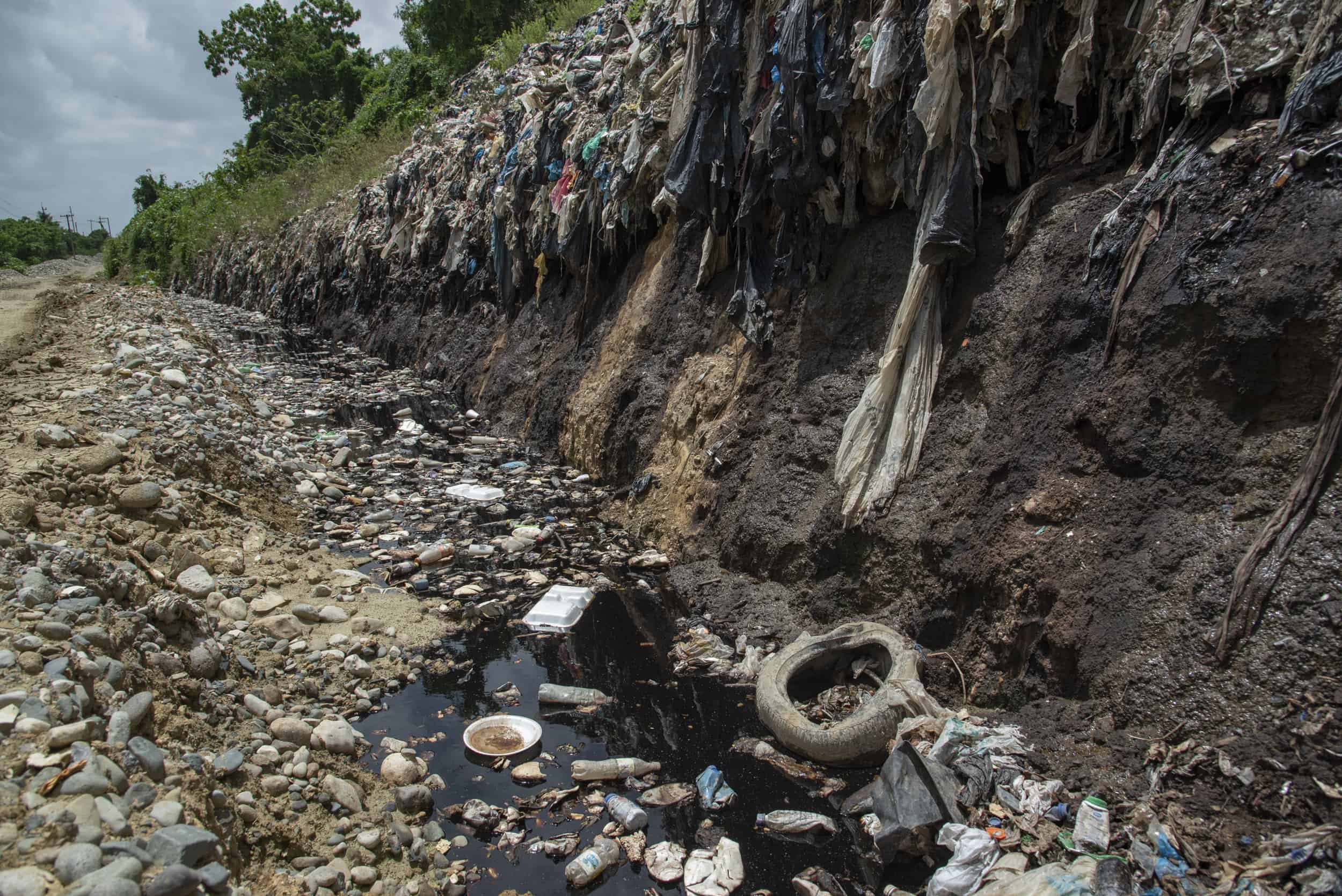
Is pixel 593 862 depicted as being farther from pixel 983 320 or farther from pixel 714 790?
pixel 983 320

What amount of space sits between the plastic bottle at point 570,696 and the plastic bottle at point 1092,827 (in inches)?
74.3

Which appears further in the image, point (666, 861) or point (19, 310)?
point (19, 310)

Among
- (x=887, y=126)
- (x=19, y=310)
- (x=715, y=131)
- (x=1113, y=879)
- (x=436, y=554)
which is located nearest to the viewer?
(x=1113, y=879)

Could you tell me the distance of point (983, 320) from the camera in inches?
140

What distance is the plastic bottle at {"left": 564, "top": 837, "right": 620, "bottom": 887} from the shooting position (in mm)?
2391

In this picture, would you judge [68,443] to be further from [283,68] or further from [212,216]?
[283,68]

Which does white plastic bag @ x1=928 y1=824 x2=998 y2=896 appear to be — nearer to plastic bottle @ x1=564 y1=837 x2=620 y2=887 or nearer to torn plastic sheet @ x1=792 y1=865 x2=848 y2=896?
torn plastic sheet @ x1=792 y1=865 x2=848 y2=896

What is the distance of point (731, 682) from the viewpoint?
3537 mm

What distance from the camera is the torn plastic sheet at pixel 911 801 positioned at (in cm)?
239

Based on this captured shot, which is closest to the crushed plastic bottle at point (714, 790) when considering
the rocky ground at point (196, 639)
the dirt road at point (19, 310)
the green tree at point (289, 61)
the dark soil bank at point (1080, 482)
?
the rocky ground at point (196, 639)

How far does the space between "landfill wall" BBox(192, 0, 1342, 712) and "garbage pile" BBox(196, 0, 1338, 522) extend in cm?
2

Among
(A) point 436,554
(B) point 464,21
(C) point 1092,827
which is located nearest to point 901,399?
(C) point 1092,827

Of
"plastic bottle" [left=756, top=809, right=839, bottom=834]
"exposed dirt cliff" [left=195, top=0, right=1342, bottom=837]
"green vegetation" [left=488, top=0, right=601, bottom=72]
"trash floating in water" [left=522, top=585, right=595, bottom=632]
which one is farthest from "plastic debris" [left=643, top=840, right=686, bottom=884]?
"green vegetation" [left=488, top=0, right=601, bottom=72]

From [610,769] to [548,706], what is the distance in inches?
23.6
